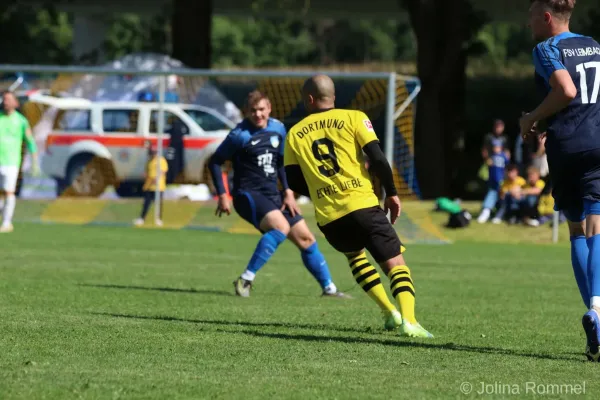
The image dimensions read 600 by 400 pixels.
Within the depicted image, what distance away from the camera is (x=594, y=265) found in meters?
7.14

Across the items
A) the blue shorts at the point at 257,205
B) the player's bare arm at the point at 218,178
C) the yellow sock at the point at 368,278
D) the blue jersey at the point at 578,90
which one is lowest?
the blue shorts at the point at 257,205

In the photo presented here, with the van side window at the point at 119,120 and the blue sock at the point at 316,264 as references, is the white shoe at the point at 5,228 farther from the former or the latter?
the blue sock at the point at 316,264

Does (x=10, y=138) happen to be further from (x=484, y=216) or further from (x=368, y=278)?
(x=368, y=278)

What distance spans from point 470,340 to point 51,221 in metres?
16.3

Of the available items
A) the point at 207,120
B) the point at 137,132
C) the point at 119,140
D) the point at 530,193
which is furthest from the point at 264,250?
the point at 119,140

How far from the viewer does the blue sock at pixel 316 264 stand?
11562mm

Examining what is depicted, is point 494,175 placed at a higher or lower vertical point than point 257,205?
lower

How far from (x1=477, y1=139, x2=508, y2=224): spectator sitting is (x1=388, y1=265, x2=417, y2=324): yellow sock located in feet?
50.5

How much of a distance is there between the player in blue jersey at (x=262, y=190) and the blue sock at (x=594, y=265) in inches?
180

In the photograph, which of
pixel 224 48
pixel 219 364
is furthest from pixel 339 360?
pixel 224 48

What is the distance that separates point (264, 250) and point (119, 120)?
45.2 feet

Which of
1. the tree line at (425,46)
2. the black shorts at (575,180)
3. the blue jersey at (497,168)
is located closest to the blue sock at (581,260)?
the black shorts at (575,180)

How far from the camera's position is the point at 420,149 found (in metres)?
28.5

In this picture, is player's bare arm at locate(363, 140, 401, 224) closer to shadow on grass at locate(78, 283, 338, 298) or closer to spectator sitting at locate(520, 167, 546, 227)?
shadow on grass at locate(78, 283, 338, 298)
